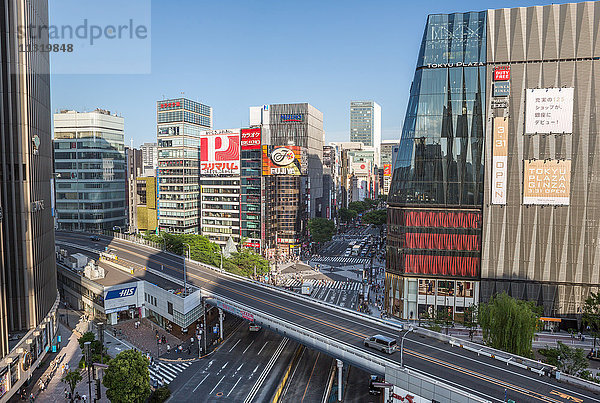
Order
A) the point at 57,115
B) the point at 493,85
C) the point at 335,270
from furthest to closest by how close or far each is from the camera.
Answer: the point at 57,115 → the point at 335,270 → the point at 493,85

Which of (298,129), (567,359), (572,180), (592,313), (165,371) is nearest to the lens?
(567,359)

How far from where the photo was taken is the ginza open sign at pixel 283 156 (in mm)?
126125

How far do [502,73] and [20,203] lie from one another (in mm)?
73528

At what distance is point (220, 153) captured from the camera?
131m

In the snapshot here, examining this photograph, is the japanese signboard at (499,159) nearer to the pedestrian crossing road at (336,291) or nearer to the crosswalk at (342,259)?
the pedestrian crossing road at (336,291)

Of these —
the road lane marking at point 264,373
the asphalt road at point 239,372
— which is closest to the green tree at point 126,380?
the asphalt road at point 239,372

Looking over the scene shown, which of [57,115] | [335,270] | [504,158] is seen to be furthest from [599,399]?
[57,115]

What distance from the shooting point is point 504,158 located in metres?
69.7

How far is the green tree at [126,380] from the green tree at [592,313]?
204 ft

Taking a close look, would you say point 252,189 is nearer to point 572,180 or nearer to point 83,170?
point 83,170

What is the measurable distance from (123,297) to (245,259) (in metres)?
30.2

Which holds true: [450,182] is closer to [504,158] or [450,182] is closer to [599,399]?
[504,158]

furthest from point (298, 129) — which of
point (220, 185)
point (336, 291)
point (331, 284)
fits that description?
point (336, 291)

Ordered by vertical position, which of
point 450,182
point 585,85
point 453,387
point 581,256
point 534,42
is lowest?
point 453,387
